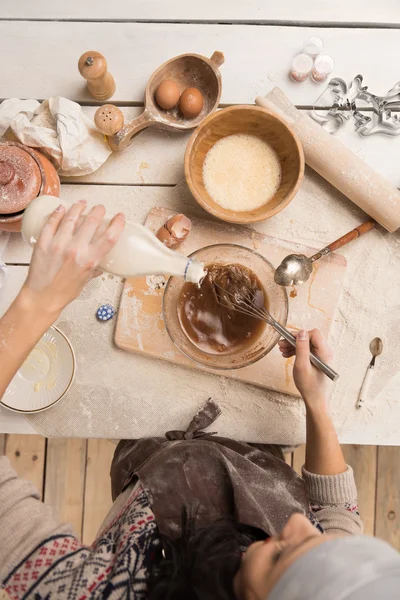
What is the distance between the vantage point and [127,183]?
3.76ft

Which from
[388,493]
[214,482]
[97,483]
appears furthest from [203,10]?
[388,493]

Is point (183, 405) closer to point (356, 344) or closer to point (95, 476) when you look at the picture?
point (356, 344)

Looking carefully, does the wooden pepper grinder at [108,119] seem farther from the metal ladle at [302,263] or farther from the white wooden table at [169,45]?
the metal ladle at [302,263]

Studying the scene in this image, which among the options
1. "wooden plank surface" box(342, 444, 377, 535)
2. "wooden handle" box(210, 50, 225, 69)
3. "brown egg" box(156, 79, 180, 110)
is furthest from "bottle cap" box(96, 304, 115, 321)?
"wooden plank surface" box(342, 444, 377, 535)

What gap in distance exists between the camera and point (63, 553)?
82cm

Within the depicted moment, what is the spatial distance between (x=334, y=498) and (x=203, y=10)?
3.54 feet

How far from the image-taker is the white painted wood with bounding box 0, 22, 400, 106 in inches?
45.4

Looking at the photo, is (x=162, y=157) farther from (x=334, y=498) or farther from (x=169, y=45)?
(x=334, y=498)

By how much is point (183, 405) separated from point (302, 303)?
0.34 metres

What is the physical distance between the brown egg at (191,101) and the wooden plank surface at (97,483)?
102 centimetres

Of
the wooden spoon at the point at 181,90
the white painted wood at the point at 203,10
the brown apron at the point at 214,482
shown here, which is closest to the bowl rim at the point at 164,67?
the wooden spoon at the point at 181,90

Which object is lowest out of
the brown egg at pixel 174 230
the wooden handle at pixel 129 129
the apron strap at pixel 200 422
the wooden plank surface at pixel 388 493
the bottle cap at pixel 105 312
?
the wooden plank surface at pixel 388 493

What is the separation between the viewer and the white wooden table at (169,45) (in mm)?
1148

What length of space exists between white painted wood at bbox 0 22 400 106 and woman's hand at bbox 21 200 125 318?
0.52m
